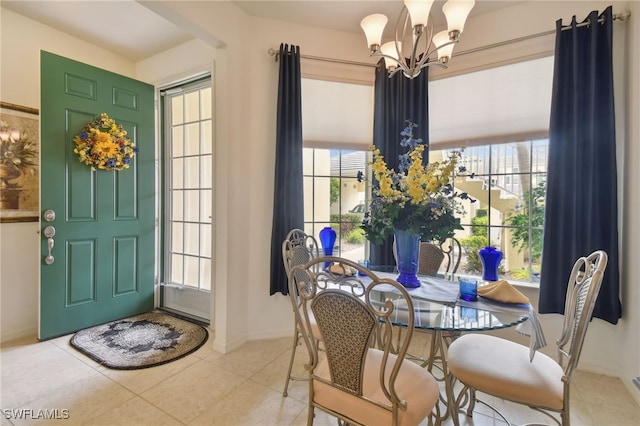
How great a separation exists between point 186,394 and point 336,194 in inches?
83.7

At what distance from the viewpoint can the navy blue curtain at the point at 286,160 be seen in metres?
2.64

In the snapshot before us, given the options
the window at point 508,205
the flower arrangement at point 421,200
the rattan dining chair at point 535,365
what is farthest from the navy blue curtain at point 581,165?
the flower arrangement at point 421,200

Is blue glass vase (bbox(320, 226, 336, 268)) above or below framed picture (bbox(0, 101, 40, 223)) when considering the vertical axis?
below

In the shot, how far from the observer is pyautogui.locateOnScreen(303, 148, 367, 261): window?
303 centimetres

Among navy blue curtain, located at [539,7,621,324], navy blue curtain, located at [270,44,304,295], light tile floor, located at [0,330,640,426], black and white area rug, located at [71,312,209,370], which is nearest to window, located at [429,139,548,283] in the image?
navy blue curtain, located at [539,7,621,324]

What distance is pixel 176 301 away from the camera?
328 cm

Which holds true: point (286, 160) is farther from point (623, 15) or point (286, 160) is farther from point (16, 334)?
point (16, 334)

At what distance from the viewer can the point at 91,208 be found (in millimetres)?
2799

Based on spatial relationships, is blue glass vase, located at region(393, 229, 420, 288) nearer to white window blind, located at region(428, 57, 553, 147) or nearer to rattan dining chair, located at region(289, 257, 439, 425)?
rattan dining chair, located at region(289, 257, 439, 425)

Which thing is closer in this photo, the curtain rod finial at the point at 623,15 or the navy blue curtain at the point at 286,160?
the curtain rod finial at the point at 623,15

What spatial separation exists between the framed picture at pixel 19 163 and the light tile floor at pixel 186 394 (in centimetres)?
121

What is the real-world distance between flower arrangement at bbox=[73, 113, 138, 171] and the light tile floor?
170cm

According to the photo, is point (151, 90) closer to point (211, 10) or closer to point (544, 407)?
point (211, 10)

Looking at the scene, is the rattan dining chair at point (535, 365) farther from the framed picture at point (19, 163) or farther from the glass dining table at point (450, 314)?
the framed picture at point (19, 163)
